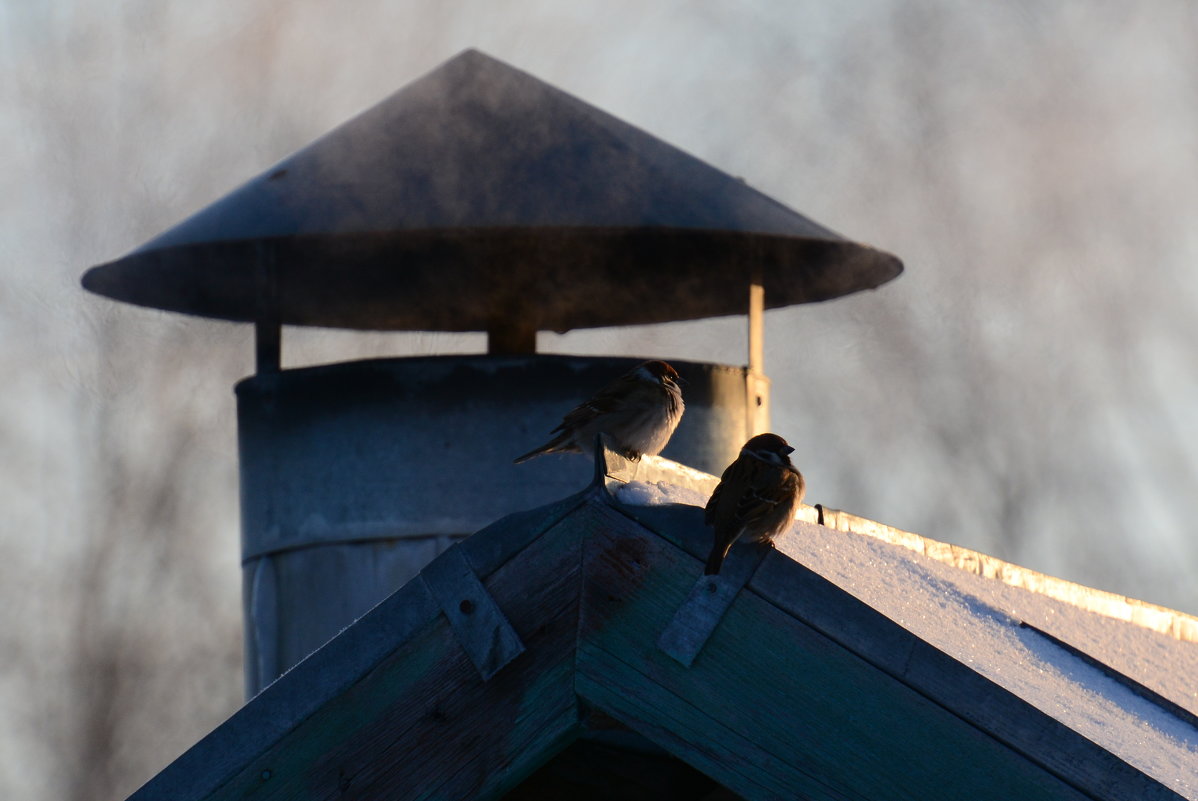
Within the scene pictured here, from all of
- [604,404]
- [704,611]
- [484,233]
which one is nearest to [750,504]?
[704,611]

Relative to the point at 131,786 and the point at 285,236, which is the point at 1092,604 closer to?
the point at 285,236

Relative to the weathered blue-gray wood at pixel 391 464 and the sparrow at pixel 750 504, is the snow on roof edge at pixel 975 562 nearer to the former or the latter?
the sparrow at pixel 750 504

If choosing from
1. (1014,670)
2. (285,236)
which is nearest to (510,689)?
(1014,670)

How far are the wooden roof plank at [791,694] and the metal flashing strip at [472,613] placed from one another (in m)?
0.14

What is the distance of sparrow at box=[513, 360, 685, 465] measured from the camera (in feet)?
18.9

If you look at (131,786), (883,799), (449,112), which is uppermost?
(449,112)

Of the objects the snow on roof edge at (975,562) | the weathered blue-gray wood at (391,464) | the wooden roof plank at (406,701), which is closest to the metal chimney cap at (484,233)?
the weathered blue-gray wood at (391,464)

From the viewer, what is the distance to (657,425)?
19.3ft

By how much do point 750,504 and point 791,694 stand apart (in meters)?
0.32

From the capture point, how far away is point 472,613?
305 cm

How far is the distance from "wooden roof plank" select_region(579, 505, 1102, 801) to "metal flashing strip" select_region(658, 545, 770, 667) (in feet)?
0.06

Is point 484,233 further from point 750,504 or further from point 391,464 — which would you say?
point 750,504

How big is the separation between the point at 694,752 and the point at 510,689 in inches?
13.0

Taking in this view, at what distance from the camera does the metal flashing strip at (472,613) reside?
3.03 metres
